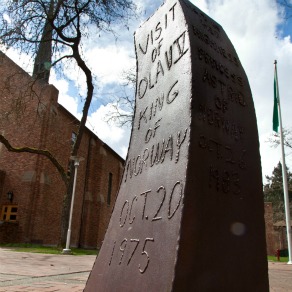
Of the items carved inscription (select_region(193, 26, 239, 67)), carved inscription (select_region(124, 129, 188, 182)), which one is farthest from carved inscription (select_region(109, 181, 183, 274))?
carved inscription (select_region(193, 26, 239, 67))

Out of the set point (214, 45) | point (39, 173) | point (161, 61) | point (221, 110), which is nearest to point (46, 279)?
point (161, 61)

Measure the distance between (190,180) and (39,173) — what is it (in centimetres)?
1671

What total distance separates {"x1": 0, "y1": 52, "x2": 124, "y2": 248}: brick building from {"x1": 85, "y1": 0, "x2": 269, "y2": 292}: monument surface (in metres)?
13.3

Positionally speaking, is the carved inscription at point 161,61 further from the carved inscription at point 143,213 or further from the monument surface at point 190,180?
the carved inscription at point 143,213

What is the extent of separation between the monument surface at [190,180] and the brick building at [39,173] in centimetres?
1331

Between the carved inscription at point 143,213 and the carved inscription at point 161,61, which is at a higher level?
the carved inscription at point 161,61

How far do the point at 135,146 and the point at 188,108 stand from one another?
60 centimetres

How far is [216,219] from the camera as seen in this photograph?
164 cm

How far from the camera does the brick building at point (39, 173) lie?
16.5m

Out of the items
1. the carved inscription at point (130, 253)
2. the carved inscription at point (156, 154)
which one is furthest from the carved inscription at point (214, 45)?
the carved inscription at point (130, 253)

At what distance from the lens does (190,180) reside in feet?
5.27

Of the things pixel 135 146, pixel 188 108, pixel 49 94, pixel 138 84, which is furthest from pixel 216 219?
pixel 49 94

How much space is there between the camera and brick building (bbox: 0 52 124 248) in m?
16.5

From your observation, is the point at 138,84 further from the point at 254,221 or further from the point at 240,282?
the point at 240,282
